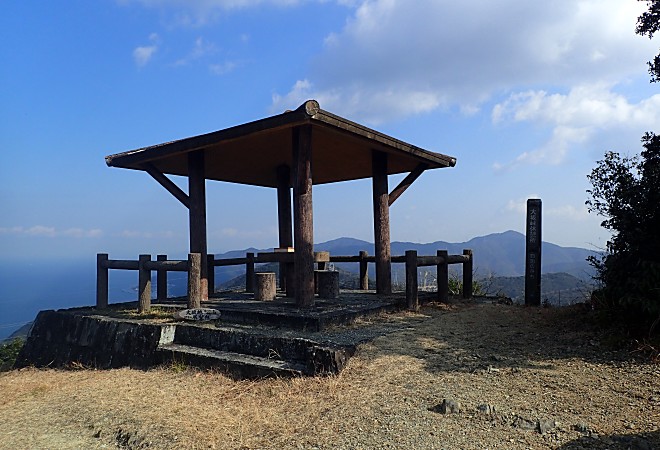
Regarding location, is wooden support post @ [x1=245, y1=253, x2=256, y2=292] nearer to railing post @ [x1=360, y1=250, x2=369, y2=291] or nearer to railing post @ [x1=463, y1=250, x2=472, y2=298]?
railing post @ [x1=360, y1=250, x2=369, y2=291]

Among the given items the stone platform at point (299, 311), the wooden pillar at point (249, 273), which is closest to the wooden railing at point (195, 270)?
the stone platform at point (299, 311)

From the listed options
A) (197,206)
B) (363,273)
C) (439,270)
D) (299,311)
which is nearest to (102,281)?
(197,206)

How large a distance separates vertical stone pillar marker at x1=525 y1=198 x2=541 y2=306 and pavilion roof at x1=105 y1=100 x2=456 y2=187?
1905 millimetres

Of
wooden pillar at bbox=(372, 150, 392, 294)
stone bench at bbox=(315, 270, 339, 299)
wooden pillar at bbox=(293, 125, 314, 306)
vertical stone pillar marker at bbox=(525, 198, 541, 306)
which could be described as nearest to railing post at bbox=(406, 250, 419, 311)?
wooden pillar at bbox=(372, 150, 392, 294)

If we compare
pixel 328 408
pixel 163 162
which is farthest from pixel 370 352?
pixel 163 162

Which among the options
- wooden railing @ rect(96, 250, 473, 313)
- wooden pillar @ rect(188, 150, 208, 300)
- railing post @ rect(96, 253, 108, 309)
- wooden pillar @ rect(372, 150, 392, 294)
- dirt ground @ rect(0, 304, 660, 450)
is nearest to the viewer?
dirt ground @ rect(0, 304, 660, 450)

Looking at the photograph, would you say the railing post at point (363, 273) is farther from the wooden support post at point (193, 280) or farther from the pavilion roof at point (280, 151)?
the wooden support post at point (193, 280)

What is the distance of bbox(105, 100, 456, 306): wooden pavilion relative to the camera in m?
7.03

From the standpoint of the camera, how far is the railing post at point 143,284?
301 inches

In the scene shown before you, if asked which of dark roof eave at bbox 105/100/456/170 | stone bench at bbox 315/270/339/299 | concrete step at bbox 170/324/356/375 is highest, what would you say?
dark roof eave at bbox 105/100/456/170

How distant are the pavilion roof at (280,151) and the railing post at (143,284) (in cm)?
209

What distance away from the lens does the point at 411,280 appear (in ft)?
25.9

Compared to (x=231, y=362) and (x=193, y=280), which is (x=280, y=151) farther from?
(x=231, y=362)

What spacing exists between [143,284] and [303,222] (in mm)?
2987
